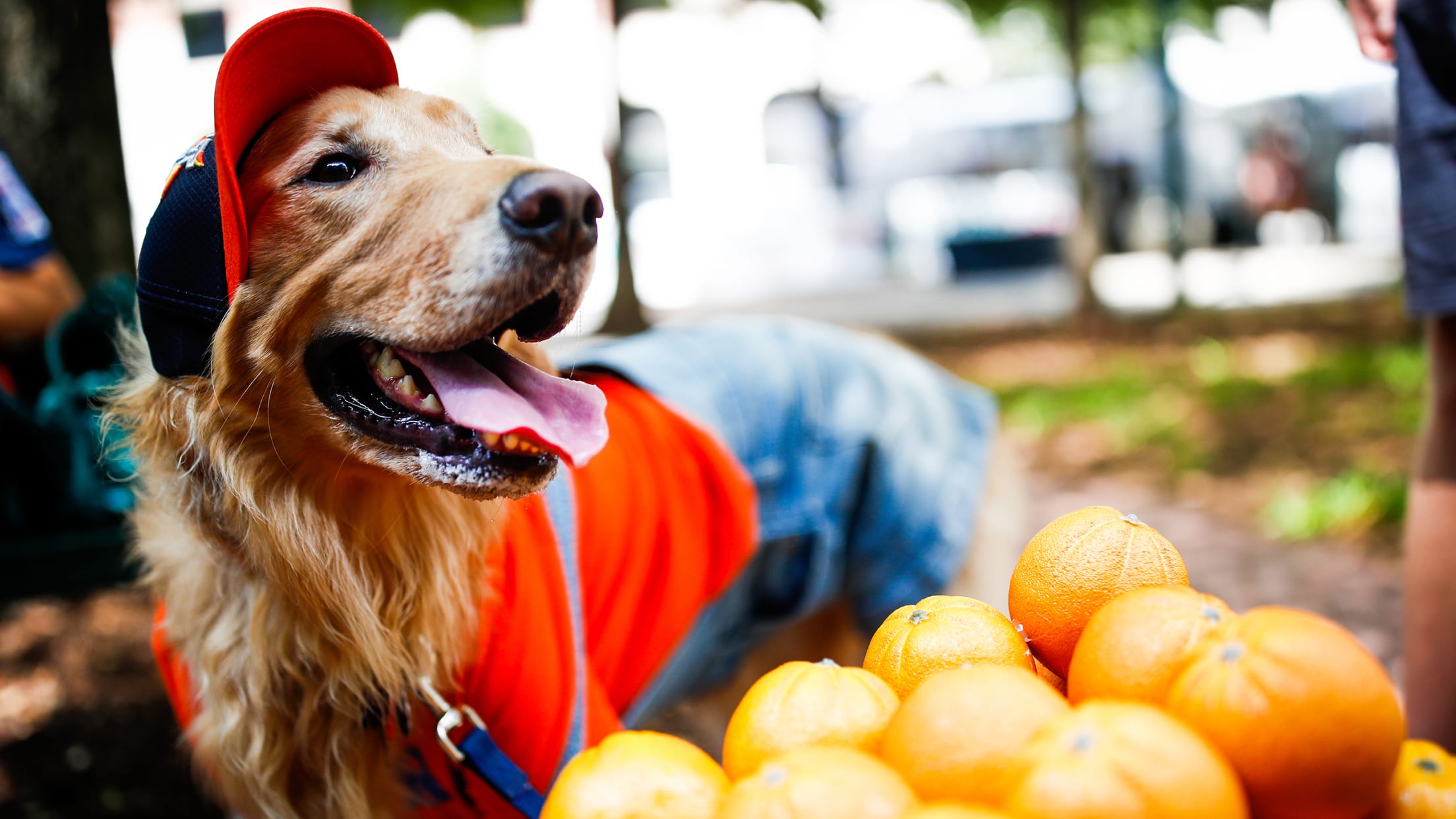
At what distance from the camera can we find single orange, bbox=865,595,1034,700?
1062 millimetres

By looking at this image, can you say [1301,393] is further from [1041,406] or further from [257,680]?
[257,680]

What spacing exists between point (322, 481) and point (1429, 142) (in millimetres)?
2142

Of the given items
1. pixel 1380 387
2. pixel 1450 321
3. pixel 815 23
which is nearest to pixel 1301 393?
pixel 1380 387

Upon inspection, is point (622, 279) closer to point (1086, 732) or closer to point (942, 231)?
point (1086, 732)

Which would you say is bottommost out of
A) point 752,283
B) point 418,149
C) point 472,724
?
point 752,283

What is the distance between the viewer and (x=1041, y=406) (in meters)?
7.31

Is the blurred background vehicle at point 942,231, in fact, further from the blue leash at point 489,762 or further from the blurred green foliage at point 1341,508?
the blue leash at point 489,762

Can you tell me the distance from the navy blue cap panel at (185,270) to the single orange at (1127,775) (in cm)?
135

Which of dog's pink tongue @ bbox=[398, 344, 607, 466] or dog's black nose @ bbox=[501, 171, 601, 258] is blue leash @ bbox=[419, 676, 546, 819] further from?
dog's black nose @ bbox=[501, 171, 601, 258]

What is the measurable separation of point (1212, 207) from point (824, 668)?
21.2 meters

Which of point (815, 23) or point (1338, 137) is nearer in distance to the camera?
point (815, 23)

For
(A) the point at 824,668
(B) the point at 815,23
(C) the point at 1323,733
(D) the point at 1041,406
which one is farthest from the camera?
(B) the point at 815,23

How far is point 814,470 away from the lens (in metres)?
2.65

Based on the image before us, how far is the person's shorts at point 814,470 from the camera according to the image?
8.49ft
